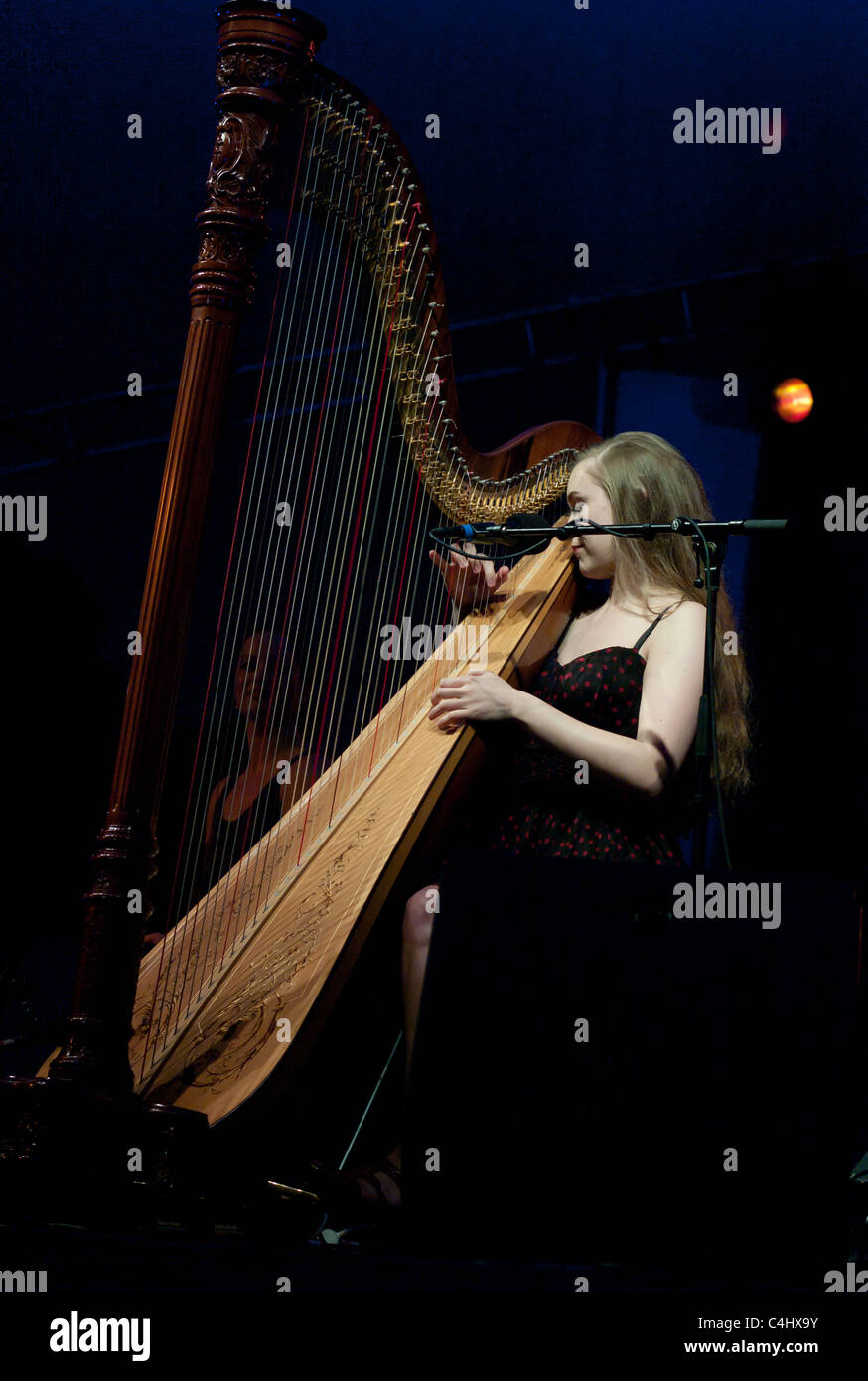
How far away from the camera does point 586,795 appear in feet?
7.18

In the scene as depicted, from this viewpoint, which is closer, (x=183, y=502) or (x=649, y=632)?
(x=183, y=502)

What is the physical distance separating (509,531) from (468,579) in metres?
0.38

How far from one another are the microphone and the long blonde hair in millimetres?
291

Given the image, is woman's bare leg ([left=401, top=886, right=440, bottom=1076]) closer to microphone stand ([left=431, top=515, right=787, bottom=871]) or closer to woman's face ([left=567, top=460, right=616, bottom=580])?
microphone stand ([left=431, top=515, right=787, bottom=871])

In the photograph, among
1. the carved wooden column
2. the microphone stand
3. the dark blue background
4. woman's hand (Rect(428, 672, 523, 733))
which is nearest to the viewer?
the carved wooden column

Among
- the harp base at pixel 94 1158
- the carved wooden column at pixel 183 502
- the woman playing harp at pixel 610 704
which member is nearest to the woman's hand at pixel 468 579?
the woman playing harp at pixel 610 704

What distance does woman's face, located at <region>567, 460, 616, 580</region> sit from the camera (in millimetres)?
2395

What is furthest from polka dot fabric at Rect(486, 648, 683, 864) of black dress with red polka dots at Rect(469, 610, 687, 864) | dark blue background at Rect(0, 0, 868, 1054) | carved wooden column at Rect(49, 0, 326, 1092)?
dark blue background at Rect(0, 0, 868, 1054)

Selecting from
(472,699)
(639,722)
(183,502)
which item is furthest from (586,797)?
(183,502)

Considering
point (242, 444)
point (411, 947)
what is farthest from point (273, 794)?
point (242, 444)

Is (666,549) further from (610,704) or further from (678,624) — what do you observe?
(610,704)

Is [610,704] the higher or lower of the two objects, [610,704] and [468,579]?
the lower

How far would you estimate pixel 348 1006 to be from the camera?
1.83m

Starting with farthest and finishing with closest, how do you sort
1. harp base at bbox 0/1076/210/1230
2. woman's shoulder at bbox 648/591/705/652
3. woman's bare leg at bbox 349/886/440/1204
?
woman's shoulder at bbox 648/591/705/652 → woman's bare leg at bbox 349/886/440/1204 → harp base at bbox 0/1076/210/1230
